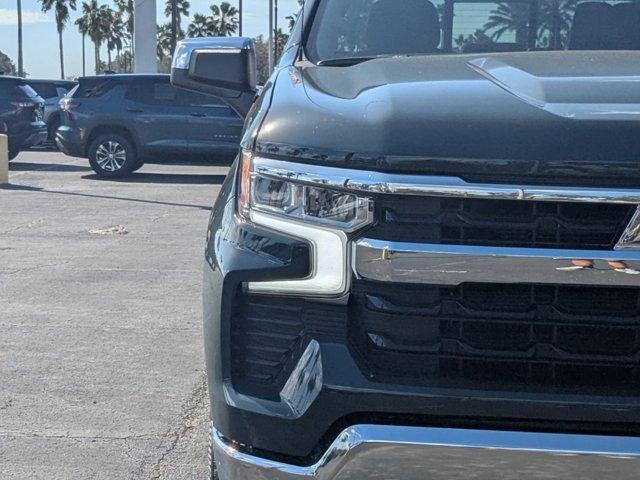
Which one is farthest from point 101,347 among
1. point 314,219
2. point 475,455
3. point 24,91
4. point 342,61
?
point 24,91

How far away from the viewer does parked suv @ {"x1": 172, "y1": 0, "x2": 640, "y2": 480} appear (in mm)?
2289

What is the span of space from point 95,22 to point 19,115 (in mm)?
76301

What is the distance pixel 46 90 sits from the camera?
25516mm

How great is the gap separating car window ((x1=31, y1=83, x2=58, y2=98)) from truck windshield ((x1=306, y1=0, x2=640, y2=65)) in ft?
74.2

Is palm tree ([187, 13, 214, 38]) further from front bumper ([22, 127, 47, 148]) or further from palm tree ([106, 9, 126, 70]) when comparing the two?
front bumper ([22, 127, 47, 148])

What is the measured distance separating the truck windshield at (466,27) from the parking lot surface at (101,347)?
6.01 ft

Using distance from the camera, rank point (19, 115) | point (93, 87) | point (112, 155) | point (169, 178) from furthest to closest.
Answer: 1. point (19, 115)
2. point (169, 178)
3. point (93, 87)
4. point (112, 155)

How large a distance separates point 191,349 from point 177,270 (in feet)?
8.50

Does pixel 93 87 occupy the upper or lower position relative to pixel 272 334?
upper

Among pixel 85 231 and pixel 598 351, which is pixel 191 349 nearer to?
pixel 598 351

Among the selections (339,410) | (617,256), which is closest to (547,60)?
(617,256)

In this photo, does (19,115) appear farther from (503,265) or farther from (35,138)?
(503,265)

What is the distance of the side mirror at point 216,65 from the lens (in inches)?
161

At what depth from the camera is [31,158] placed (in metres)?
21.8
